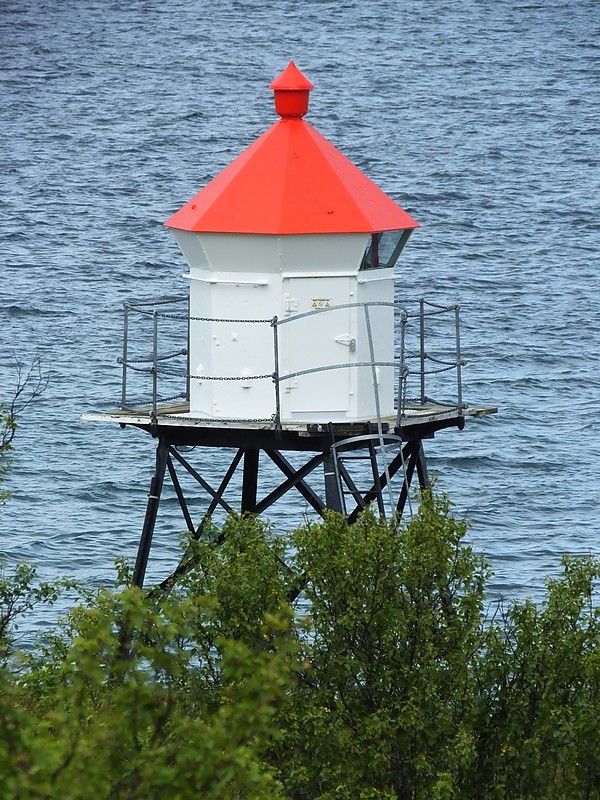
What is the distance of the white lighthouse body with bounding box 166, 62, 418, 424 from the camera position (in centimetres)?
1661

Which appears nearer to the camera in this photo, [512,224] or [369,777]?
[369,777]

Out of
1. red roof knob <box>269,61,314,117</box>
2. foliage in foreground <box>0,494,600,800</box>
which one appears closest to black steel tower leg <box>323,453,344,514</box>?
foliage in foreground <box>0,494,600,800</box>

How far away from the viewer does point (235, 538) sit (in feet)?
49.2

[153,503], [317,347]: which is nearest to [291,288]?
[317,347]

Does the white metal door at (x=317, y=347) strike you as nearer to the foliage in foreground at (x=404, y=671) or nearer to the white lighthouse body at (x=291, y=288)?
the white lighthouse body at (x=291, y=288)

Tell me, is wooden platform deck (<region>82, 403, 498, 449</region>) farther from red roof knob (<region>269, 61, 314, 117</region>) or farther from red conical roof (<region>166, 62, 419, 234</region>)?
red roof knob (<region>269, 61, 314, 117</region>)

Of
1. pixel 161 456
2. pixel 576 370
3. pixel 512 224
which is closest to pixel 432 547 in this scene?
pixel 161 456

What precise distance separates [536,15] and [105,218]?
4167 cm

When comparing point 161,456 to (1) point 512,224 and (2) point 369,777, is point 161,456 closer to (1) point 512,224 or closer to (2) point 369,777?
(2) point 369,777

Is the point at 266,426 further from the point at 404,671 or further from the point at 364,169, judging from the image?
the point at 364,169

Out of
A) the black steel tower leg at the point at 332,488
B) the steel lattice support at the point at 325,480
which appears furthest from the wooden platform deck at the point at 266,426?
the black steel tower leg at the point at 332,488

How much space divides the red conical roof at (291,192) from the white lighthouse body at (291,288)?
0.6 inches

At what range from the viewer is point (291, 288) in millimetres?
16625

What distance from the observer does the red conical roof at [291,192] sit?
16672 mm
